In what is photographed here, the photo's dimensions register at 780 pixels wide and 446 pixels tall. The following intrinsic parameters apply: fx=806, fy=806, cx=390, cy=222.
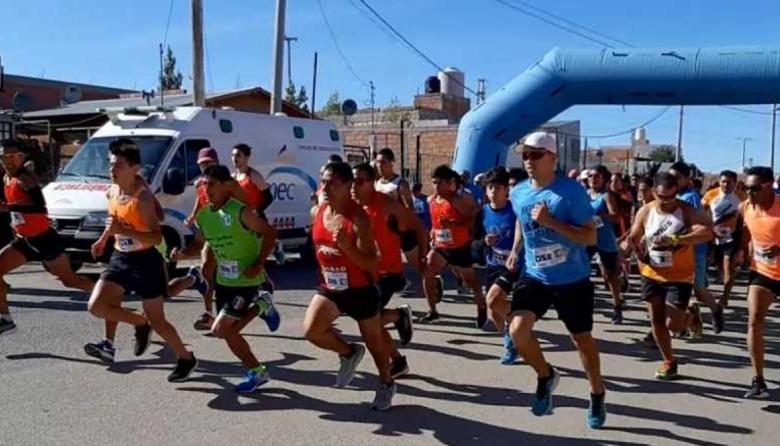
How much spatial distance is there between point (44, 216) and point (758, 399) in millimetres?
6659

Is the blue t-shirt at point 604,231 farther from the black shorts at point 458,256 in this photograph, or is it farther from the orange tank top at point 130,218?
the orange tank top at point 130,218

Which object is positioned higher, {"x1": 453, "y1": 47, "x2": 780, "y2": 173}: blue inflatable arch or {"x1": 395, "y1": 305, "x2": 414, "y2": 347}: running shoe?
{"x1": 453, "y1": 47, "x2": 780, "y2": 173}: blue inflatable arch

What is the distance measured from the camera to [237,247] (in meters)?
6.14

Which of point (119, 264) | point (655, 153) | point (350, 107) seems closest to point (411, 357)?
point (119, 264)

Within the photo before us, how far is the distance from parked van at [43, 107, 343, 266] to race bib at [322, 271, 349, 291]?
233 inches

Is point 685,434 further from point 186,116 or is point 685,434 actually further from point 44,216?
point 186,116

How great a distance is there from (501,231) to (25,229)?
4651 mm

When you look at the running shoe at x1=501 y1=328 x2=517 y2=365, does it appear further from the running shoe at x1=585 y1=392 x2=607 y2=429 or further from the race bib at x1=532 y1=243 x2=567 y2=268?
the race bib at x1=532 y1=243 x2=567 y2=268

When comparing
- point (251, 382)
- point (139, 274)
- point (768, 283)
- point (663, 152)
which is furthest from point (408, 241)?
point (663, 152)

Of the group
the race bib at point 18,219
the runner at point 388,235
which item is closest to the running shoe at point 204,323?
the race bib at point 18,219

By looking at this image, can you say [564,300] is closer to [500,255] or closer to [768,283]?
[768,283]

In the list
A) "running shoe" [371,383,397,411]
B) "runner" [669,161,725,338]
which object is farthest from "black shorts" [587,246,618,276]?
"running shoe" [371,383,397,411]

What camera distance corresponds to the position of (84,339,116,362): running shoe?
22.0 feet

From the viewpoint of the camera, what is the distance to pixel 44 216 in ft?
26.3
